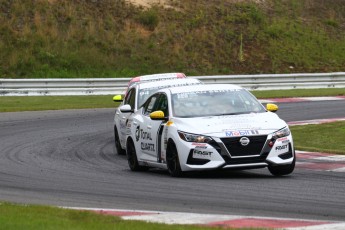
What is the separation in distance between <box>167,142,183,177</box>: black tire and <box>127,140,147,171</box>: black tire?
57.4 inches

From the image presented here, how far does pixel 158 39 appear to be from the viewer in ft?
160

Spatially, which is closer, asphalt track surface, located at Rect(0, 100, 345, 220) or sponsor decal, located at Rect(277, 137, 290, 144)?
asphalt track surface, located at Rect(0, 100, 345, 220)

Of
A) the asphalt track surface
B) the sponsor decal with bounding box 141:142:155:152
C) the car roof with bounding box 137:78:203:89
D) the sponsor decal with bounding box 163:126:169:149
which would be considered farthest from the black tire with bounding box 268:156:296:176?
the car roof with bounding box 137:78:203:89

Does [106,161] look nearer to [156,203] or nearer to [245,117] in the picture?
[245,117]

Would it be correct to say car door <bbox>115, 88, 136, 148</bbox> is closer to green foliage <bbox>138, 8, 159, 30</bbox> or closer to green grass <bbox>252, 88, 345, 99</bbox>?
green grass <bbox>252, 88, 345, 99</bbox>

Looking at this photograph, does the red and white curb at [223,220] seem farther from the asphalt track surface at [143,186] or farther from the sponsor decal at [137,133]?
the sponsor decal at [137,133]

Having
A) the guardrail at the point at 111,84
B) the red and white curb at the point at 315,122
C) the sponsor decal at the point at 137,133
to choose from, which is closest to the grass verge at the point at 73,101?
the guardrail at the point at 111,84

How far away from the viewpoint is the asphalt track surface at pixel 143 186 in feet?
36.9

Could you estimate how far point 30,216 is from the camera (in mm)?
10234

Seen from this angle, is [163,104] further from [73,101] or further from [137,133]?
[73,101]

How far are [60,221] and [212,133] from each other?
4671 millimetres

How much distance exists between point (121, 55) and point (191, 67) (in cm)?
321

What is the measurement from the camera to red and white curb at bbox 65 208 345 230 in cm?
947

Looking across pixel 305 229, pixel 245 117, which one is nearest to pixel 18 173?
pixel 245 117
